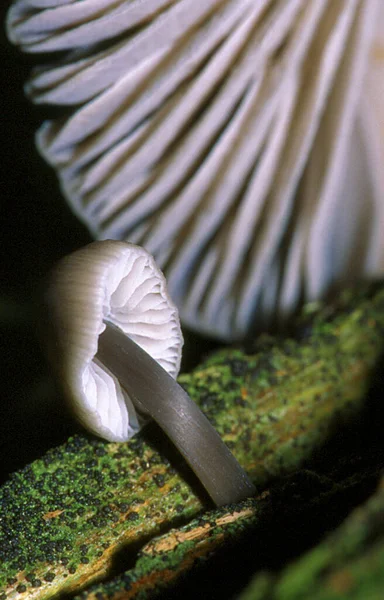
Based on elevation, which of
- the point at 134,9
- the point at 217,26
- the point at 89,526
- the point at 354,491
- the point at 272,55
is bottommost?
the point at 354,491

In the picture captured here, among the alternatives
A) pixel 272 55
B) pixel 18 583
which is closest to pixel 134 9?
pixel 272 55

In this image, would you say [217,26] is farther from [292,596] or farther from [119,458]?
[292,596]

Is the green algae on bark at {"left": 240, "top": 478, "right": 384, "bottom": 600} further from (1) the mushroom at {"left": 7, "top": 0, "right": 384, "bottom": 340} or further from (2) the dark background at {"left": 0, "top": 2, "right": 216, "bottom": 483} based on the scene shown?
(2) the dark background at {"left": 0, "top": 2, "right": 216, "bottom": 483}

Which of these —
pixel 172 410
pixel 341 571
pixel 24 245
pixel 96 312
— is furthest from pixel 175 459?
pixel 24 245

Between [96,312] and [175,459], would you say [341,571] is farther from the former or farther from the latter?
[175,459]

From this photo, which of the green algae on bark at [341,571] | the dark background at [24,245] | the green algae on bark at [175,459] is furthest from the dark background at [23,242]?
the green algae on bark at [341,571]

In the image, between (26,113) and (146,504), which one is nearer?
(146,504)
